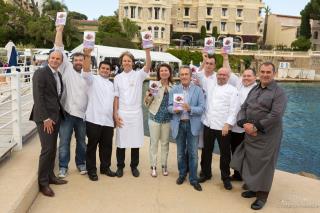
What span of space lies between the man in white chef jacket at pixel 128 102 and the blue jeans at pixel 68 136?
0.51 metres

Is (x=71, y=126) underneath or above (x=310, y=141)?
above

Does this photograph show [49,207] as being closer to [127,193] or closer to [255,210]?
[127,193]

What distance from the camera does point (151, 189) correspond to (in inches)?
207

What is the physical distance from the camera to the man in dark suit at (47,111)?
4.52 m

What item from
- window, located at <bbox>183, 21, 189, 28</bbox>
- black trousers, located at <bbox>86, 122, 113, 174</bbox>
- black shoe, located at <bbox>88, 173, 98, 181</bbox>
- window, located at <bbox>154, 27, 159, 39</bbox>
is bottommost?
black shoe, located at <bbox>88, 173, 98, 181</bbox>

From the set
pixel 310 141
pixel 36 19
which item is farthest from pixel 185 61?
pixel 310 141

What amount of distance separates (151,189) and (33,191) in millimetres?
1539

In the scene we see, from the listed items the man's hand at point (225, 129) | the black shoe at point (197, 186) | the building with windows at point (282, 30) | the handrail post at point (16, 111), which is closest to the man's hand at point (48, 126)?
the handrail post at point (16, 111)

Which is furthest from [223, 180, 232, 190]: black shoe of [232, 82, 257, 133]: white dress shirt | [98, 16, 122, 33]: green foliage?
[98, 16, 122, 33]: green foliage

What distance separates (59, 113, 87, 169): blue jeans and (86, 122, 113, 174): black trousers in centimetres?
21

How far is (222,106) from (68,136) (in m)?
2.17

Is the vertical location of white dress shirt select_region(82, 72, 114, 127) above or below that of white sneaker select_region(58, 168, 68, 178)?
above

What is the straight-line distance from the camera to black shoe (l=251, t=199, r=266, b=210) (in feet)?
15.6

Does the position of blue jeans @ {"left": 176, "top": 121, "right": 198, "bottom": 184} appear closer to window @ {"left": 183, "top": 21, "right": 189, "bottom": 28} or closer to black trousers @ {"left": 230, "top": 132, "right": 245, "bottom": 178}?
black trousers @ {"left": 230, "top": 132, "right": 245, "bottom": 178}
